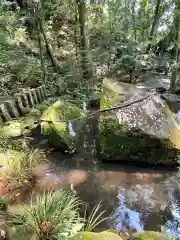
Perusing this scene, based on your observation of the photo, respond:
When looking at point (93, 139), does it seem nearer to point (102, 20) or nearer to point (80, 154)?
point (80, 154)

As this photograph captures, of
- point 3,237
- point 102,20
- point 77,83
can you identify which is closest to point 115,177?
point 3,237

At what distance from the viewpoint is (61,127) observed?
Result: 581cm

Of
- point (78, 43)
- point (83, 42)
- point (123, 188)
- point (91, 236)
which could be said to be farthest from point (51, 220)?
point (78, 43)

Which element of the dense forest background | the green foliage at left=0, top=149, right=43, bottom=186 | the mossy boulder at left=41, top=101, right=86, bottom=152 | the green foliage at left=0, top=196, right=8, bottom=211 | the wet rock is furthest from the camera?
the wet rock

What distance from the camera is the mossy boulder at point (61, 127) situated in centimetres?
569

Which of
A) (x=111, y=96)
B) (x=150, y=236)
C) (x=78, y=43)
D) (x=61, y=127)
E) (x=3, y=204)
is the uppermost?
(x=78, y=43)

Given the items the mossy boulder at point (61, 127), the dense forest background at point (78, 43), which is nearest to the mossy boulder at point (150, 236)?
the mossy boulder at point (61, 127)

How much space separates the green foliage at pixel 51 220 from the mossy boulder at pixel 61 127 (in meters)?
2.07

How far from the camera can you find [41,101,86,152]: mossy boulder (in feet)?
18.7

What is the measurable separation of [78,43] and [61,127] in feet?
20.9

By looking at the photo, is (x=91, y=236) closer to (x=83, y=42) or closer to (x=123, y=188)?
(x=123, y=188)

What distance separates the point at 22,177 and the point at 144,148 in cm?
233

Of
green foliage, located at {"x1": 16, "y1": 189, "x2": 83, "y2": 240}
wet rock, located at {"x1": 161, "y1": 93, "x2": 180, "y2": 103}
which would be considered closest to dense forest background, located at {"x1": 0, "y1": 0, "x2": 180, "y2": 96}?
wet rock, located at {"x1": 161, "y1": 93, "x2": 180, "y2": 103}

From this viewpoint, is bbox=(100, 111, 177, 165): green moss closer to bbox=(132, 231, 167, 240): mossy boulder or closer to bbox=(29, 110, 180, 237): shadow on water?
bbox=(29, 110, 180, 237): shadow on water
